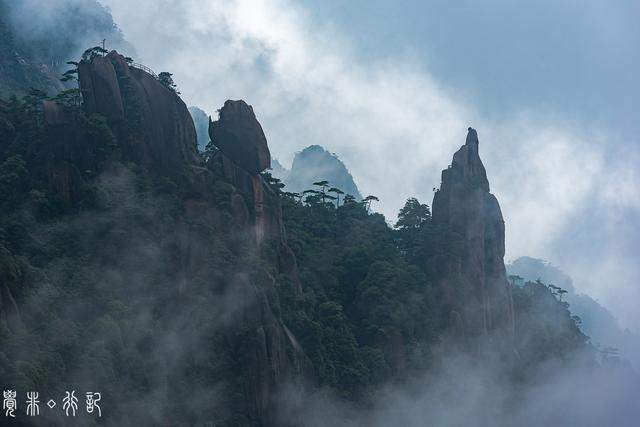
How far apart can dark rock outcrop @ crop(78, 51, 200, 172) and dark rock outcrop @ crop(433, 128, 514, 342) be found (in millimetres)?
25583

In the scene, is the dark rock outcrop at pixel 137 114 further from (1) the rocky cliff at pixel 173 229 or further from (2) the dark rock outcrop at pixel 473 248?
(2) the dark rock outcrop at pixel 473 248

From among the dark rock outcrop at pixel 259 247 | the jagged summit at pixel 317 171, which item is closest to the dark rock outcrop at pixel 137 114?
the dark rock outcrop at pixel 259 247

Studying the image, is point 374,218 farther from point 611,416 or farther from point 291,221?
point 611,416

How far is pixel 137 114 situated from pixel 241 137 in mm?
7878

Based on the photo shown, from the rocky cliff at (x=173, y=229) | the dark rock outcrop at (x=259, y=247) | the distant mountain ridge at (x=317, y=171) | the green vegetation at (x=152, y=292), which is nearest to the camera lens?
the green vegetation at (x=152, y=292)

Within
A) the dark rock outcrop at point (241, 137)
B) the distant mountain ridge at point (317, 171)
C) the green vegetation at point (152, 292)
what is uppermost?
the distant mountain ridge at point (317, 171)

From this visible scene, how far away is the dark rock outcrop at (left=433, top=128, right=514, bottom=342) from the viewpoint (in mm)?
74812

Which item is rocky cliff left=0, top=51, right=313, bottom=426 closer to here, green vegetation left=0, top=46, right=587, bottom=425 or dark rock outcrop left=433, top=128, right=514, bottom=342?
green vegetation left=0, top=46, right=587, bottom=425

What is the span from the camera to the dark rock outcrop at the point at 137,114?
60.9 metres

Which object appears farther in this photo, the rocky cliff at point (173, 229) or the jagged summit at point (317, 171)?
the jagged summit at point (317, 171)

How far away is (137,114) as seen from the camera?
61625mm

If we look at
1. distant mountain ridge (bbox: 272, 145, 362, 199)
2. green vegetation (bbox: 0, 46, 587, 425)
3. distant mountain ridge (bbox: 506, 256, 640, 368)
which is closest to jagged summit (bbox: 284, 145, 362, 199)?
distant mountain ridge (bbox: 272, 145, 362, 199)

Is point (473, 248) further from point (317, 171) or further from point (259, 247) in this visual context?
point (317, 171)

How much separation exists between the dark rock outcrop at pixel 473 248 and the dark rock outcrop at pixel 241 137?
64.9 feet
